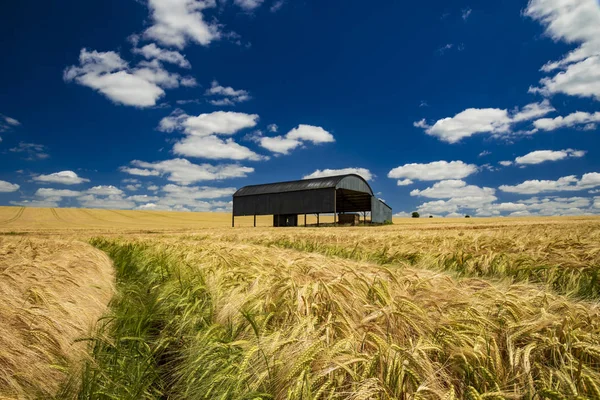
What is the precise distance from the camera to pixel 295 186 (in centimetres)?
3869

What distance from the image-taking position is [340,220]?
41.6m

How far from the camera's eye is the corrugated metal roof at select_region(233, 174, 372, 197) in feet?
116

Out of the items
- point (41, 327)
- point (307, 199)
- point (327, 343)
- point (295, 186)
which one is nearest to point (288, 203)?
point (295, 186)

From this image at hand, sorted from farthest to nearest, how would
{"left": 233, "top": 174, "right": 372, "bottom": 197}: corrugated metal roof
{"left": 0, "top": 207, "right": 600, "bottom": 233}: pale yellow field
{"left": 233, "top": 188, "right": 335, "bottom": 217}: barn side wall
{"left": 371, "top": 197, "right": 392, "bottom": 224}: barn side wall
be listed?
1. {"left": 371, "top": 197, "right": 392, "bottom": 224}: barn side wall
2. {"left": 233, "top": 174, "right": 372, "bottom": 197}: corrugated metal roof
3. {"left": 233, "top": 188, "right": 335, "bottom": 217}: barn side wall
4. {"left": 0, "top": 207, "right": 600, "bottom": 233}: pale yellow field

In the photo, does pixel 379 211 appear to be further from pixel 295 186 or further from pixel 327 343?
pixel 327 343

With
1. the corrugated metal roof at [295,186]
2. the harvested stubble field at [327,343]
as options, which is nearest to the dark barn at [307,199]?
the corrugated metal roof at [295,186]

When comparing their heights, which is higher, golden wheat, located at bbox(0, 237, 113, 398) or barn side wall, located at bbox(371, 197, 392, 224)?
barn side wall, located at bbox(371, 197, 392, 224)

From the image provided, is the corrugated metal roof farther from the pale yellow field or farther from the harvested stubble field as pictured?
the harvested stubble field

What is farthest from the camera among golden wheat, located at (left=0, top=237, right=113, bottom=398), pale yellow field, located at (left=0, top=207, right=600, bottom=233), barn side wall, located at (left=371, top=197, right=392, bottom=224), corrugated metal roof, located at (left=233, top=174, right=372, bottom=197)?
barn side wall, located at (left=371, top=197, right=392, bottom=224)

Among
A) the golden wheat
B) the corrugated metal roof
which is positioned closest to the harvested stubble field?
the golden wheat

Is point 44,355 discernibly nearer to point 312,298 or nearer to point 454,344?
point 312,298

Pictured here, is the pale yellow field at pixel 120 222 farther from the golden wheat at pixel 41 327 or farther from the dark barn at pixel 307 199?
the golden wheat at pixel 41 327

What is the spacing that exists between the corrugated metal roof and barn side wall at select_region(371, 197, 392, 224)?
321 centimetres

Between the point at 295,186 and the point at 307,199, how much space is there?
304cm
